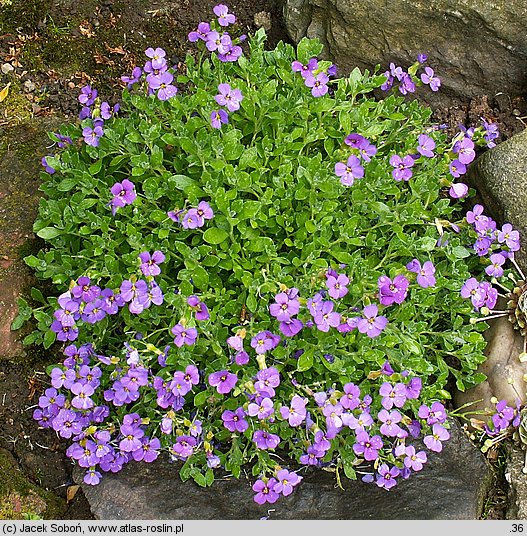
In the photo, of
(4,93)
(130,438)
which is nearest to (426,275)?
(130,438)

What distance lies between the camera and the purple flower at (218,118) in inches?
123

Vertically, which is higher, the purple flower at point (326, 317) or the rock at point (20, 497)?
the purple flower at point (326, 317)

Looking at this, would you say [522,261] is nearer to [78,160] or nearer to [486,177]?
[486,177]

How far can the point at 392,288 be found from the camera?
117 inches

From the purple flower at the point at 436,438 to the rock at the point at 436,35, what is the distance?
6.42ft

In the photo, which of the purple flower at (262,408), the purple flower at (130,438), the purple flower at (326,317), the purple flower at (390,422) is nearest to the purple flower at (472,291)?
the purple flower at (390,422)

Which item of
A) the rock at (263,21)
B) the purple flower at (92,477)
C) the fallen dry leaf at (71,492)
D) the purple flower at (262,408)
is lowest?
the fallen dry leaf at (71,492)

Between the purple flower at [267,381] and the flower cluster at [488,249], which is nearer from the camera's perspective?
the purple flower at [267,381]

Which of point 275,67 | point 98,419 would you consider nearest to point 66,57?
point 275,67

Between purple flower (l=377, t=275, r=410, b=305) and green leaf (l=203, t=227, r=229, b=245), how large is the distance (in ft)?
2.10

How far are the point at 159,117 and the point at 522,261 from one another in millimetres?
1835

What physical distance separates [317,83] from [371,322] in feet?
3.51

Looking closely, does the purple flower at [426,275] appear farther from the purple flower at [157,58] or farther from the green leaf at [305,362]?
the purple flower at [157,58]

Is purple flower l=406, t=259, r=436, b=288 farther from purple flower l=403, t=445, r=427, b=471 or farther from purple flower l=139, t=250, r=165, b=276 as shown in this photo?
purple flower l=139, t=250, r=165, b=276
